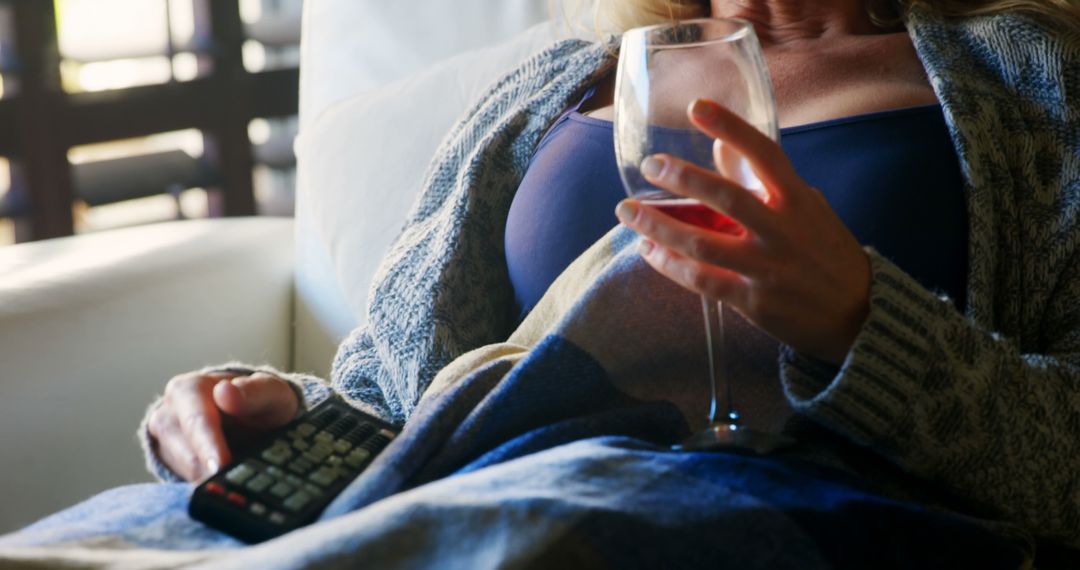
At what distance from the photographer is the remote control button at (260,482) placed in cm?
73

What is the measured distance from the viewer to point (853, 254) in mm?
727

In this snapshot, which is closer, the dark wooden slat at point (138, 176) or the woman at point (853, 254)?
the woman at point (853, 254)

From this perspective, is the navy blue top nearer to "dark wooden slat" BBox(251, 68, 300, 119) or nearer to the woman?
the woman

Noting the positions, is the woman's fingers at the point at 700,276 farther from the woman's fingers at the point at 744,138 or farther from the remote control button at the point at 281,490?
the remote control button at the point at 281,490

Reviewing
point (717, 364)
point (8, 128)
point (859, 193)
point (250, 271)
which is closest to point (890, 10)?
point (859, 193)

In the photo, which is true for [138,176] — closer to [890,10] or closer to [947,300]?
[890,10]

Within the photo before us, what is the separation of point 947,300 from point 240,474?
1.47 feet

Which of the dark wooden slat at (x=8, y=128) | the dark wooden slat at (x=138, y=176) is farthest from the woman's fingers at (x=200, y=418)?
the dark wooden slat at (x=138, y=176)

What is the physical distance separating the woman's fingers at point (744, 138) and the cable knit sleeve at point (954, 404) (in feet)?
0.36

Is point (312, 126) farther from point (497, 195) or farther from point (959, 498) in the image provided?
point (959, 498)

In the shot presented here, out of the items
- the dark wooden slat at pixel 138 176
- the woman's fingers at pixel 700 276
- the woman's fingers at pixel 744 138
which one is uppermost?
the woman's fingers at pixel 744 138

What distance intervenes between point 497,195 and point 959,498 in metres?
0.57

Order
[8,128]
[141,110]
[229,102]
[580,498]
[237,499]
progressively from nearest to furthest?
[580,498] < [237,499] < [8,128] < [141,110] < [229,102]

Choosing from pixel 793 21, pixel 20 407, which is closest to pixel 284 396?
pixel 20 407
